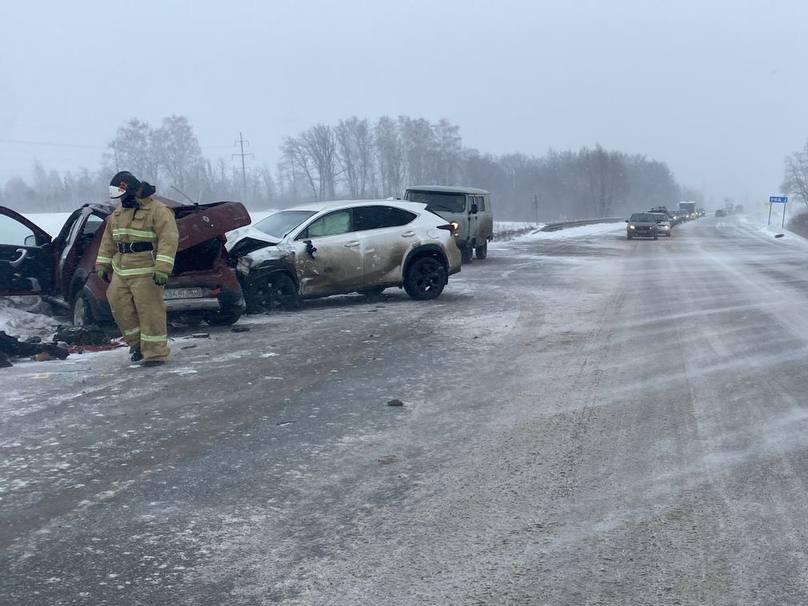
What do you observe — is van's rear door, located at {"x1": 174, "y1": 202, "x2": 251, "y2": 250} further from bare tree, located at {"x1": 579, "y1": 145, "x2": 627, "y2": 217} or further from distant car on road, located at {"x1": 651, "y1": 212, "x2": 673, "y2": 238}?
bare tree, located at {"x1": 579, "y1": 145, "x2": 627, "y2": 217}

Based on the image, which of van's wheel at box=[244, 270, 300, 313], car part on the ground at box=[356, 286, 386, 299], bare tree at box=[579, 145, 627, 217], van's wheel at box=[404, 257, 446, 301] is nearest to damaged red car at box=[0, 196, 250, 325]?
van's wheel at box=[244, 270, 300, 313]

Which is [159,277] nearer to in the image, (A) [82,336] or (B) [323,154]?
(A) [82,336]

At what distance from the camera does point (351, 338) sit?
9.77 m

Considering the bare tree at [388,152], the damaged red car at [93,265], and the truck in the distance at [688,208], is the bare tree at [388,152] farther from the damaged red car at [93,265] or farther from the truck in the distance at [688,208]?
the damaged red car at [93,265]

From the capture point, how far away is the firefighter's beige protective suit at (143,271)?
8148 mm

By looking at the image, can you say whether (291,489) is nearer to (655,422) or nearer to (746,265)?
(655,422)

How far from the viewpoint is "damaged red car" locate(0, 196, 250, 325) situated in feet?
32.5

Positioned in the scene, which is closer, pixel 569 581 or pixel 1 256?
pixel 569 581

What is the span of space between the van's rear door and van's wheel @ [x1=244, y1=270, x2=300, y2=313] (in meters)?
1.86

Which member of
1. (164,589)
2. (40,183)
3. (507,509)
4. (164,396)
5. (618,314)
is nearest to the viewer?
(164,589)

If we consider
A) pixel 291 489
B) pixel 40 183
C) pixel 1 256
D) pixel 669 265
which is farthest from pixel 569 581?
pixel 40 183

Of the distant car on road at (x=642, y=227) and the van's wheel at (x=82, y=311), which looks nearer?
the van's wheel at (x=82, y=311)

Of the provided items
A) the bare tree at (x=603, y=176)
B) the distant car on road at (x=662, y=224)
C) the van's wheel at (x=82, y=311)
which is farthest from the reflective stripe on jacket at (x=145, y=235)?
the bare tree at (x=603, y=176)

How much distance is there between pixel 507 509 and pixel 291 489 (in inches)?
50.0
